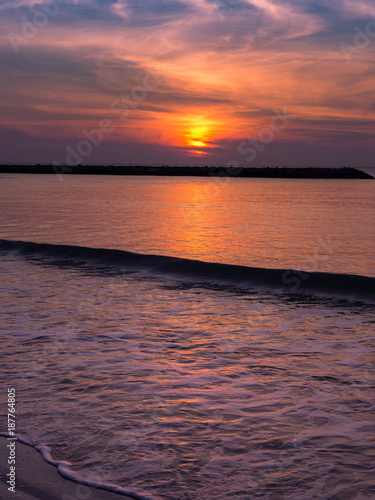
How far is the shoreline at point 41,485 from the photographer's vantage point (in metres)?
3.81

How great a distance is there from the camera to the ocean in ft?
13.8

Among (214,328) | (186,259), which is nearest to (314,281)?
(186,259)

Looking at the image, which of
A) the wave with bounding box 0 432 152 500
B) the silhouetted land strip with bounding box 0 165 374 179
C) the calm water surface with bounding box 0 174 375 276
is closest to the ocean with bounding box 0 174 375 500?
the wave with bounding box 0 432 152 500

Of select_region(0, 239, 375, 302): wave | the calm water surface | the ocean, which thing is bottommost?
the ocean

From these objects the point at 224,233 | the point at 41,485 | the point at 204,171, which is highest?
the point at 204,171

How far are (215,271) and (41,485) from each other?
11148mm

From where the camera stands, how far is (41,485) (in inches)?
155

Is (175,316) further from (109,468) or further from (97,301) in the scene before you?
(109,468)

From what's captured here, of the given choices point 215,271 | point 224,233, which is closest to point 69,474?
point 215,271

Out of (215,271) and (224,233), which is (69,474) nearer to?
(215,271)

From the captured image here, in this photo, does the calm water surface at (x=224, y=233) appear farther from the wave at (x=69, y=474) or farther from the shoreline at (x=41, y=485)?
the shoreline at (x=41, y=485)

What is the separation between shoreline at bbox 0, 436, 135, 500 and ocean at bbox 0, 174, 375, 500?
92 mm

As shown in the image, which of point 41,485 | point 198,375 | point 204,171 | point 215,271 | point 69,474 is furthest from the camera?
point 204,171

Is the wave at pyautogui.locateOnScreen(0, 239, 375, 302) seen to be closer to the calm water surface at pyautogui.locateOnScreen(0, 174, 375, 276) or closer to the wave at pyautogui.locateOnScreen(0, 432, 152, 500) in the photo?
the calm water surface at pyautogui.locateOnScreen(0, 174, 375, 276)
